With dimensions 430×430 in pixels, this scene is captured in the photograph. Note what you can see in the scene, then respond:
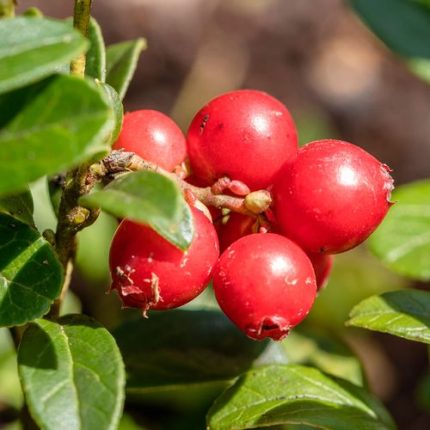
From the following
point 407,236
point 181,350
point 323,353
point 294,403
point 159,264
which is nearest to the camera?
point 159,264

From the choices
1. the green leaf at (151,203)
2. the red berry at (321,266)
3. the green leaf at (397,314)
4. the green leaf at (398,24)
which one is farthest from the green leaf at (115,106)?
the green leaf at (398,24)

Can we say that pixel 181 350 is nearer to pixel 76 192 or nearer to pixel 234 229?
pixel 234 229

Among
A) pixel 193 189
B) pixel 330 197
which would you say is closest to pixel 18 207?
pixel 193 189

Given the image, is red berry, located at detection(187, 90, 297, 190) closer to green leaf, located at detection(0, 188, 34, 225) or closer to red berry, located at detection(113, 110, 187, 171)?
red berry, located at detection(113, 110, 187, 171)

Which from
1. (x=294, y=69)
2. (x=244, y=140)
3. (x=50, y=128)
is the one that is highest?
(x=50, y=128)

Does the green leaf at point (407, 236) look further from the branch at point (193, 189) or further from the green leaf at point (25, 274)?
the green leaf at point (25, 274)

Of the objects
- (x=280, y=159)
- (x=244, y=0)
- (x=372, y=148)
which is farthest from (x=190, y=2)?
(x=280, y=159)
